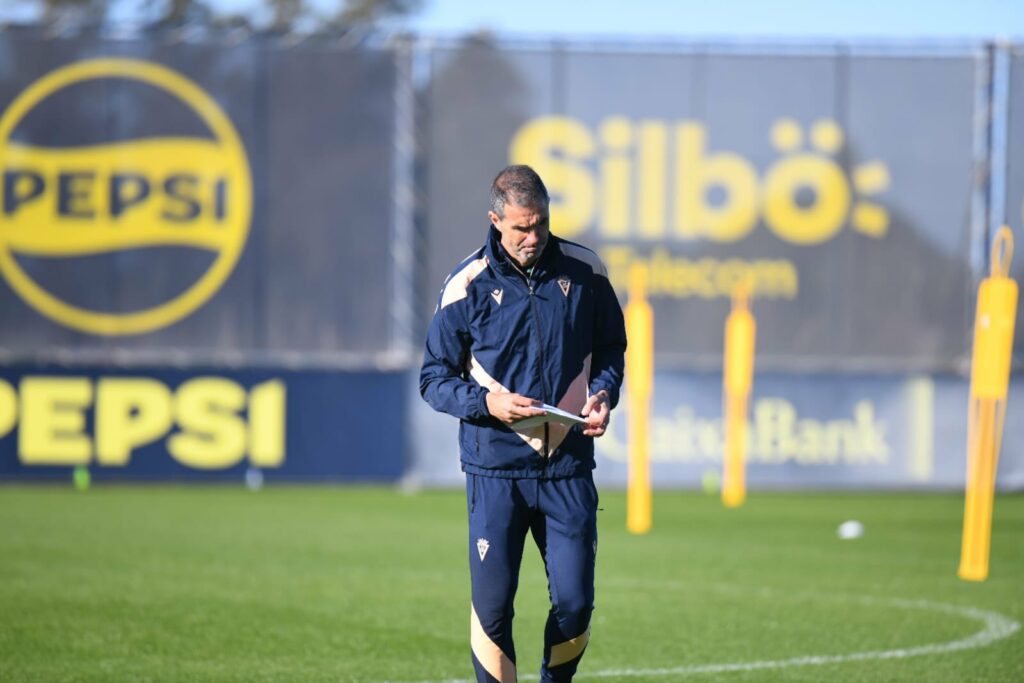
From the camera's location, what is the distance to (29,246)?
20.7 metres

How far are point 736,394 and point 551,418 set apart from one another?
12994 mm

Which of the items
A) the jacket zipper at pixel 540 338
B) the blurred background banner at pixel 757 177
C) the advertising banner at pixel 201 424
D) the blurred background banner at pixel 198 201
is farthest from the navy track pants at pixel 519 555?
the blurred background banner at pixel 757 177

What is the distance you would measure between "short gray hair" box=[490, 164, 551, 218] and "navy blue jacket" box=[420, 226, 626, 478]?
19cm

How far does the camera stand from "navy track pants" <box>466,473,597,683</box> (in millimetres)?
6062

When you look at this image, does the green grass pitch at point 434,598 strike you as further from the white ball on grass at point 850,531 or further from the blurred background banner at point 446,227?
the blurred background banner at point 446,227

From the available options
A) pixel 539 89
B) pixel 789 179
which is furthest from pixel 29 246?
pixel 789 179

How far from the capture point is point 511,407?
5.78m

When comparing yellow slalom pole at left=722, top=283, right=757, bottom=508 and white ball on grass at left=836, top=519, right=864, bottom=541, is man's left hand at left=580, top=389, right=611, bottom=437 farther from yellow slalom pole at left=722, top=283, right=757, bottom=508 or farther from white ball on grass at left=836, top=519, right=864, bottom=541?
yellow slalom pole at left=722, top=283, right=757, bottom=508

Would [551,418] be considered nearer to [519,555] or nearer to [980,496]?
[519,555]

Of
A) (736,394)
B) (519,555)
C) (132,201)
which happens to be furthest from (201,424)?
(519,555)

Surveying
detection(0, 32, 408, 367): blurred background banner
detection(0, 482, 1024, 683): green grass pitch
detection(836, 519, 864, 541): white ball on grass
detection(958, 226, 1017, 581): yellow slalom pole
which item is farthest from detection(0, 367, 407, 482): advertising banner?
detection(958, 226, 1017, 581): yellow slalom pole

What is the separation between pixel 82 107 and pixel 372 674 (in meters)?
14.7

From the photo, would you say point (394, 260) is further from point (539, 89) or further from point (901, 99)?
point (901, 99)

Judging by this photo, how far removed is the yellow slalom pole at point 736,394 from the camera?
18.5m
